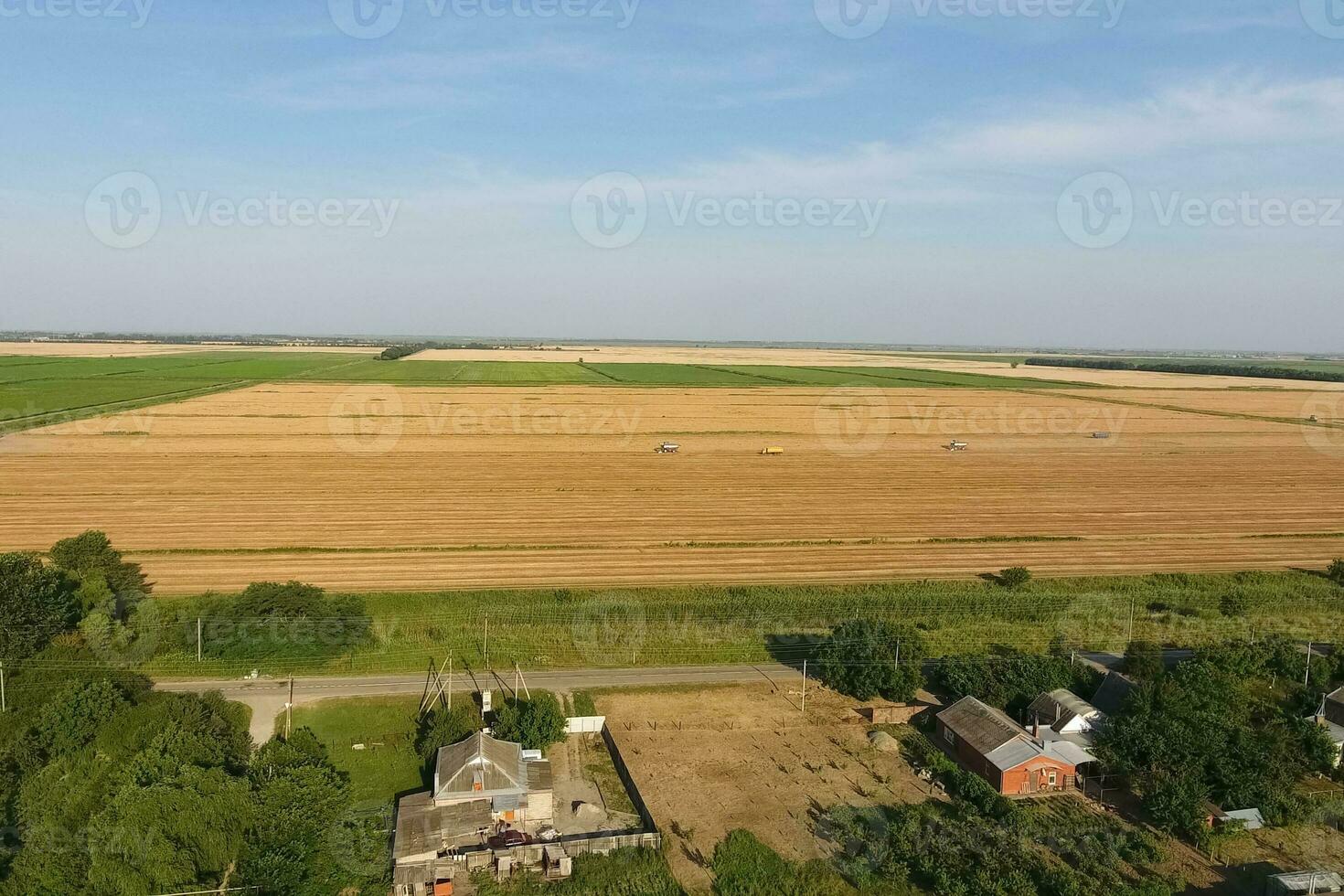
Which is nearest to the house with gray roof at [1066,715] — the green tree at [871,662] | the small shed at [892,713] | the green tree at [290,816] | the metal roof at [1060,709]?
the metal roof at [1060,709]

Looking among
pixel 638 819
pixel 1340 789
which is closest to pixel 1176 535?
pixel 1340 789

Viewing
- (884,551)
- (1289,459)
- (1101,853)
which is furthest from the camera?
(1289,459)

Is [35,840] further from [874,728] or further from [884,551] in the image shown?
[884,551]

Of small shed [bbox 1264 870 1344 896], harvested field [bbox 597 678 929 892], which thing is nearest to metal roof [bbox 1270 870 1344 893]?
small shed [bbox 1264 870 1344 896]

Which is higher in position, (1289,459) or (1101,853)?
(1289,459)

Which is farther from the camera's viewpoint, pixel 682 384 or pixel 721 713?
pixel 682 384
